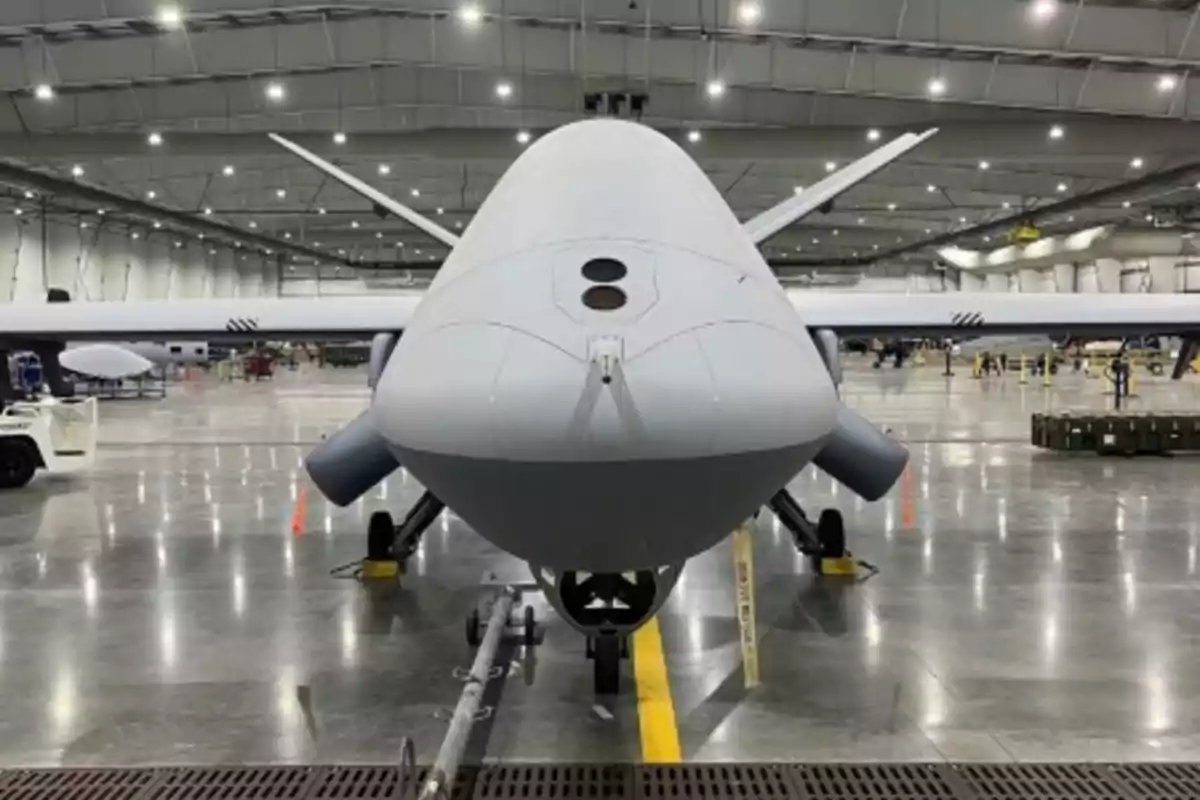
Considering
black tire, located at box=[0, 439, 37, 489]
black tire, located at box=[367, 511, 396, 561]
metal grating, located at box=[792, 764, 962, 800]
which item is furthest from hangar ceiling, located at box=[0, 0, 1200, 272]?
metal grating, located at box=[792, 764, 962, 800]

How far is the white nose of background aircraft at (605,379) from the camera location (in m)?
Answer: 3.71

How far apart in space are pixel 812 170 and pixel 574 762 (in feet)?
104

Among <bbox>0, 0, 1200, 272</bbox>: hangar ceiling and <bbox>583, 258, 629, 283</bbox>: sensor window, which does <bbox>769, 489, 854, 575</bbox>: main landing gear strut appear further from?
<bbox>0, 0, 1200, 272</bbox>: hangar ceiling

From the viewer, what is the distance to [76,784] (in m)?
5.84

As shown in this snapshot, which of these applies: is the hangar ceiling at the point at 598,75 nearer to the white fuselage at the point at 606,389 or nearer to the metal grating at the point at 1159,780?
the white fuselage at the point at 606,389

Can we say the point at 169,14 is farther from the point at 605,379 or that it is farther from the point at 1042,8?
the point at 605,379

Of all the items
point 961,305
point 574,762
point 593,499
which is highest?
point 961,305

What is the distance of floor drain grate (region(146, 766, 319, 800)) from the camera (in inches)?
224

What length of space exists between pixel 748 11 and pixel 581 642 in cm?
1203

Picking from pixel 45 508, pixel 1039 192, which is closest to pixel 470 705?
pixel 45 508

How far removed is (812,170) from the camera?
3550cm

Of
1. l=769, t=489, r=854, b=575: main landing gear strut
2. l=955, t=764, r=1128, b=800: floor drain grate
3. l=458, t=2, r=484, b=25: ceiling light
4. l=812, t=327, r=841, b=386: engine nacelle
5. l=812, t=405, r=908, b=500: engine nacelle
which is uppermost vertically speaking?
l=458, t=2, r=484, b=25: ceiling light

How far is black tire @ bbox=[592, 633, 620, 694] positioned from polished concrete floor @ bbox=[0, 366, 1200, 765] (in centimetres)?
11

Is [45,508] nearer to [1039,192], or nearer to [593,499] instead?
[593,499]
